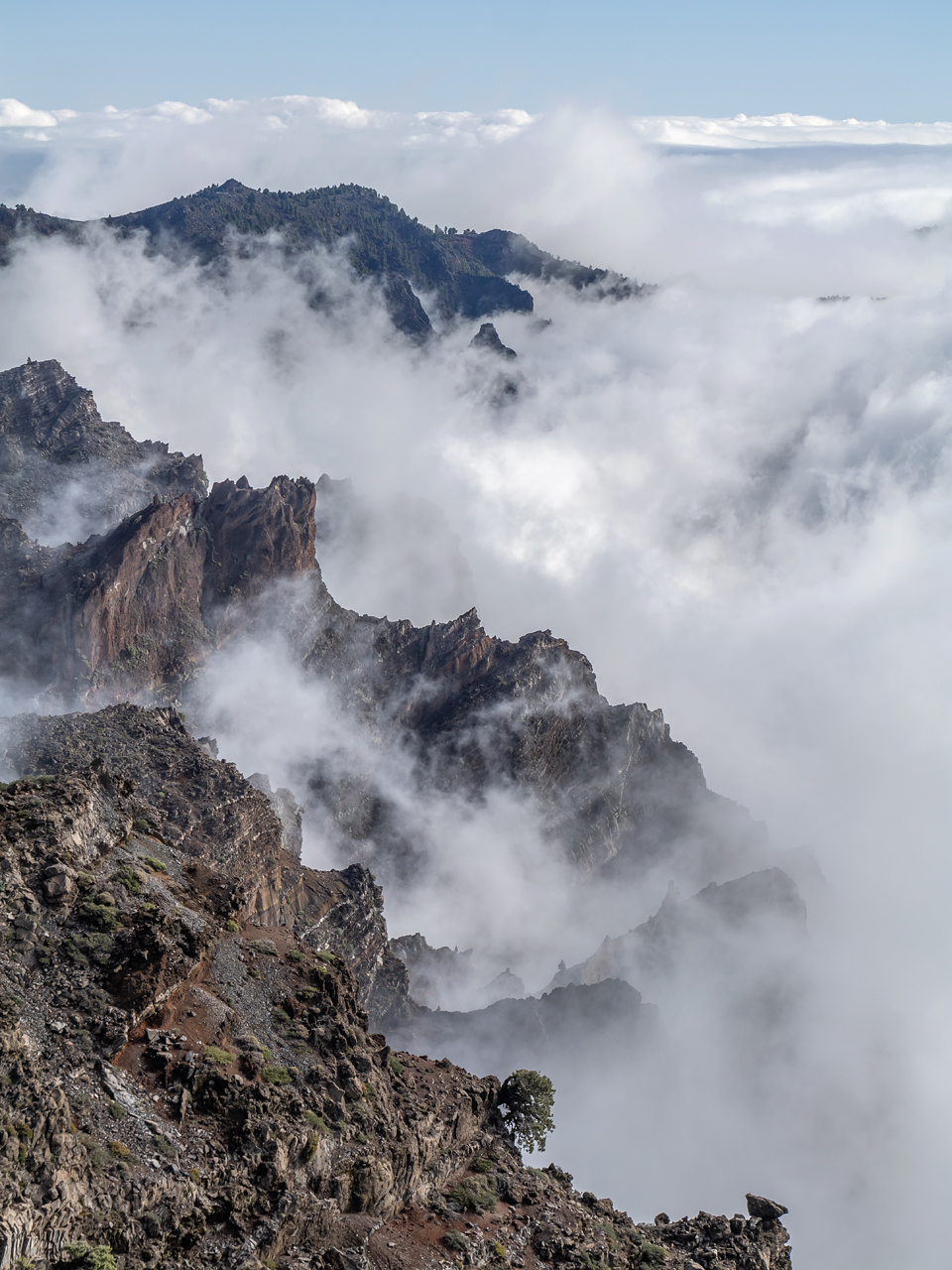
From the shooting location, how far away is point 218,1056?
44.3 meters

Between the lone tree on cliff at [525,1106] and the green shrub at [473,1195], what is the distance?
26.9ft

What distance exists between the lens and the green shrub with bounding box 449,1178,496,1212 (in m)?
51.0

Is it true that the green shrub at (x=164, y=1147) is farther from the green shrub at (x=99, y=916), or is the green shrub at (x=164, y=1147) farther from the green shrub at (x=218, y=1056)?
the green shrub at (x=99, y=916)

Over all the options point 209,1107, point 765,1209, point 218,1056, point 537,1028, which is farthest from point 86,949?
point 537,1028

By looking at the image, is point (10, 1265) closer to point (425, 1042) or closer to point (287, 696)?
point (425, 1042)

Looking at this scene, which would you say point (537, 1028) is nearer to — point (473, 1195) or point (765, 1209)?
point (765, 1209)

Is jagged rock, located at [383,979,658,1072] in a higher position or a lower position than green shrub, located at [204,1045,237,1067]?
higher

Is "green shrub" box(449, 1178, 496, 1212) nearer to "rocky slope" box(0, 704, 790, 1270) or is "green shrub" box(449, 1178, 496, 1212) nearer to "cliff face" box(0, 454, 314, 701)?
"rocky slope" box(0, 704, 790, 1270)

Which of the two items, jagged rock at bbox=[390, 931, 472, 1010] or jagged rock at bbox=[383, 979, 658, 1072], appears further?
jagged rock at bbox=[390, 931, 472, 1010]

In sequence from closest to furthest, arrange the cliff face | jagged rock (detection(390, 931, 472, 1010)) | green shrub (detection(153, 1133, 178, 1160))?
Answer: green shrub (detection(153, 1133, 178, 1160)) < the cliff face < jagged rock (detection(390, 931, 472, 1010))

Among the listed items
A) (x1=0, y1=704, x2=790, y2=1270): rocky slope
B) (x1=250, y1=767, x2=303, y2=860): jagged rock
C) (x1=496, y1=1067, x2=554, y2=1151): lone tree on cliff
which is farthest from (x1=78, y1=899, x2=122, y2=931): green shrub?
(x1=250, y1=767, x2=303, y2=860): jagged rock

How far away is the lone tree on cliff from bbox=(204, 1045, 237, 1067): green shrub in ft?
76.1

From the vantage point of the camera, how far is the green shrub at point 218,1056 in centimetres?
4403

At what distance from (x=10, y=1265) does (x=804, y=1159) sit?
17576 centimetres
